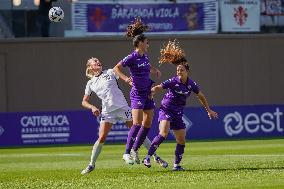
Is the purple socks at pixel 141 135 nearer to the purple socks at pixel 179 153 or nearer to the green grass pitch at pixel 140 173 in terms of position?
the green grass pitch at pixel 140 173

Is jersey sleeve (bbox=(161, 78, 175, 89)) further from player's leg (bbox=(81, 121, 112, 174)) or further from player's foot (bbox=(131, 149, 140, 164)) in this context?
player's foot (bbox=(131, 149, 140, 164))

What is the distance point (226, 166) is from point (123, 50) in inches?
712

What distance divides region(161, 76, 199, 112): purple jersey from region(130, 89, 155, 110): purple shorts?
0.46 meters

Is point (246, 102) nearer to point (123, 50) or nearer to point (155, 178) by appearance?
point (123, 50)

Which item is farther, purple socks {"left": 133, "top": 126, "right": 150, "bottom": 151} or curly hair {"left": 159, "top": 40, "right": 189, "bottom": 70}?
purple socks {"left": 133, "top": 126, "right": 150, "bottom": 151}

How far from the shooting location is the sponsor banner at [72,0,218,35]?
105 feet

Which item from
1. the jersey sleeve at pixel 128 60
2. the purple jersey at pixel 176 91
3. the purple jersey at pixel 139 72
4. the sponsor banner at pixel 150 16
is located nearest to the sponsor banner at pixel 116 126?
the sponsor banner at pixel 150 16

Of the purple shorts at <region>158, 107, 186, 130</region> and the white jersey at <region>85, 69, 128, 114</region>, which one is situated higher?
the white jersey at <region>85, 69, 128, 114</region>

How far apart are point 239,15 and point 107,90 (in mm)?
18698

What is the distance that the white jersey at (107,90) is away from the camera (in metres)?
15.2

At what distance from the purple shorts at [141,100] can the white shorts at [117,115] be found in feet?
0.54

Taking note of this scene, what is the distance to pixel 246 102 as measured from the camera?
3400 cm

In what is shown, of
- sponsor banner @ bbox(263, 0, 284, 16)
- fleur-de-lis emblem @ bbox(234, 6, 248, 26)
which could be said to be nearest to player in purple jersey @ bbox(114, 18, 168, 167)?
fleur-de-lis emblem @ bbox(234, 6, 248, 26)

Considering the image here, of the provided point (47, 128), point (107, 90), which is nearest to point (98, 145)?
point (107, 90)
